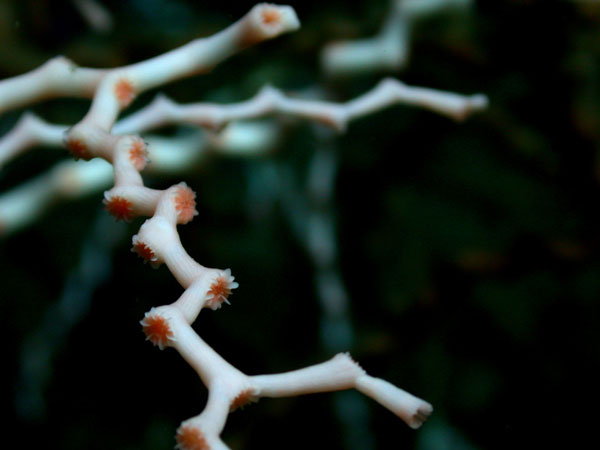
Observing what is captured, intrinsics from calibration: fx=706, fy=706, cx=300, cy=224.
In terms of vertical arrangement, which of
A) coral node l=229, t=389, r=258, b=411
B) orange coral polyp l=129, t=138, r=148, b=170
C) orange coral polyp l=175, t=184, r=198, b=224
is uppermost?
orange coral polyp l=129, t=138, r=148, b=170

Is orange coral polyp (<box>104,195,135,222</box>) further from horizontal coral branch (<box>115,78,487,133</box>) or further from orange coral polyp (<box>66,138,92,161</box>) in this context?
horizontal coral branch (<box>115,78,487,133</box>)

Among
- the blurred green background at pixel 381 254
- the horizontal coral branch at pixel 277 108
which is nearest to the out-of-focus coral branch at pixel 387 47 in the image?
the blurred green background at pixel 381 254

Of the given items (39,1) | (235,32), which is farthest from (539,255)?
(39,1)

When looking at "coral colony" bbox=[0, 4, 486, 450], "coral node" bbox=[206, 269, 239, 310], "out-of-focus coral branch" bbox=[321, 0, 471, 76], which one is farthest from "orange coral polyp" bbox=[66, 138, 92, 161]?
"out-of-focus coral branch" bbox=[321, 0, 471, 76]

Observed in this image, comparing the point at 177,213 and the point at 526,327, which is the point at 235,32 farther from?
the point at 526,327

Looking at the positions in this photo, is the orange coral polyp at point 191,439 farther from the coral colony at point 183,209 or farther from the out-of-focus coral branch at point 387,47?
the out-of-focus coral branch at point 387,47
